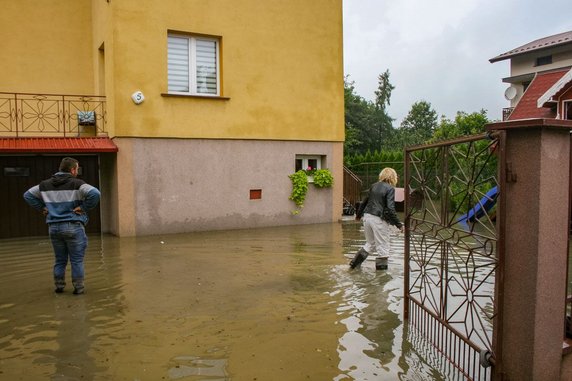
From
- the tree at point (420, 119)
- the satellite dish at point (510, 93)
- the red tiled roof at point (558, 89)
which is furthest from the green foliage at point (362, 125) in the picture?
the red tiled roof at point (558, 89)

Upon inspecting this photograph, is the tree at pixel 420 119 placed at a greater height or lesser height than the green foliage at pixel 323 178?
greater

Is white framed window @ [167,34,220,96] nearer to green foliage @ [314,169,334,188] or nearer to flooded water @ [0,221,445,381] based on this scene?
green foliage @ [314,169,334,188]

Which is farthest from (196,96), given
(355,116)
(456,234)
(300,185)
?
(355,116)

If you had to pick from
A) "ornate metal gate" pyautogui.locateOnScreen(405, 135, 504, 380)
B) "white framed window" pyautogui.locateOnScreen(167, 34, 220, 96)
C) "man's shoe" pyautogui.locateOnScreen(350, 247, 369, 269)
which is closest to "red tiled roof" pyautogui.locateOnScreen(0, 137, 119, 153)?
"white framed window" pyautogui.locateOnScreen(167, 34, 220, 96)

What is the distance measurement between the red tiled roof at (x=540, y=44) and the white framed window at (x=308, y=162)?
1058 inches

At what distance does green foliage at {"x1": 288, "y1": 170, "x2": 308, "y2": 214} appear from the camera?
1355 cm

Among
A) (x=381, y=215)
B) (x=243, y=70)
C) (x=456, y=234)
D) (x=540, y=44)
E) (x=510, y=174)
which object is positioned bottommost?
(x=381, y=215)

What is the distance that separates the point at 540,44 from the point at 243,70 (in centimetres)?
3052

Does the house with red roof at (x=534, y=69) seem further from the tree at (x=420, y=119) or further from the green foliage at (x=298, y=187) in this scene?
the tree at (x=420, y=119)

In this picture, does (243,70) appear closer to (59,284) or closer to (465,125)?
(59,284)

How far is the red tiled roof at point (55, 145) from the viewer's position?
35.2 ft

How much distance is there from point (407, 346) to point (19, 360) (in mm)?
3475

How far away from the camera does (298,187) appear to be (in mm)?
13562

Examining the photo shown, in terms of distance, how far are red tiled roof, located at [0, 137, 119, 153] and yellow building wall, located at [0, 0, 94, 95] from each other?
250 centimetres
